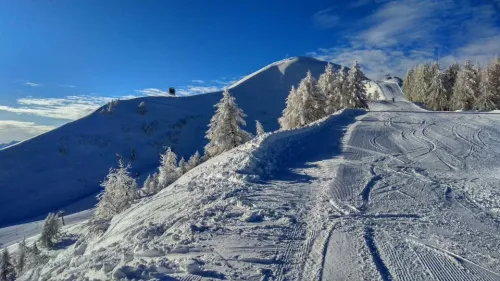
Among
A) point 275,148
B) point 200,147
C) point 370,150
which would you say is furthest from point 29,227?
point 370,150

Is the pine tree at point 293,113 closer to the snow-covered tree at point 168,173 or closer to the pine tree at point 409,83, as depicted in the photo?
the snow-covered tree at point 168,173

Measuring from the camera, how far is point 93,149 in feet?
276

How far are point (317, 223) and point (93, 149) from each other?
85789 mm

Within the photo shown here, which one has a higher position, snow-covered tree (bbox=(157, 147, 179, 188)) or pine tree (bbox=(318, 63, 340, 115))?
pine tree (bbox=(318, 63, 340, 115))

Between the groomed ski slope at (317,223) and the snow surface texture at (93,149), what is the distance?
2234 inches

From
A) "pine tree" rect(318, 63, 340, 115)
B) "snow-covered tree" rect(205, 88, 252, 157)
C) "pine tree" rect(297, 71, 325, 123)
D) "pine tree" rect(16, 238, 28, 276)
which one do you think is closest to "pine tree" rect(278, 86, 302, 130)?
"pine tree" rect(297, 71, 325, 123)

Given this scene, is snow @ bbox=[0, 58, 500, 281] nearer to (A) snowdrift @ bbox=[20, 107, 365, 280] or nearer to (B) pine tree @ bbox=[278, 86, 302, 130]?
(A) snowdrift @ bbox=[20, 107, 365, 280]

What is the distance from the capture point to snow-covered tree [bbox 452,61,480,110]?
5003cm

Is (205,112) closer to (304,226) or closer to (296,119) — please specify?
(296,119)

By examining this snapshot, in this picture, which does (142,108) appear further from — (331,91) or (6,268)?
(6,268)

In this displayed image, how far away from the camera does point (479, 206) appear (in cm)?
1081

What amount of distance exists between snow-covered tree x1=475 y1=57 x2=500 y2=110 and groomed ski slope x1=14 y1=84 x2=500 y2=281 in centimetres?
3704

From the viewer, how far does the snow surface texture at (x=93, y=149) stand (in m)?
67.9

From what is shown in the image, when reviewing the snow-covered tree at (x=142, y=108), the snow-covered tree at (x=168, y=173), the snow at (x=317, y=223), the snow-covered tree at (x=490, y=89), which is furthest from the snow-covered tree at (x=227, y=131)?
the snow-covered tree at (x=142, y=108)
